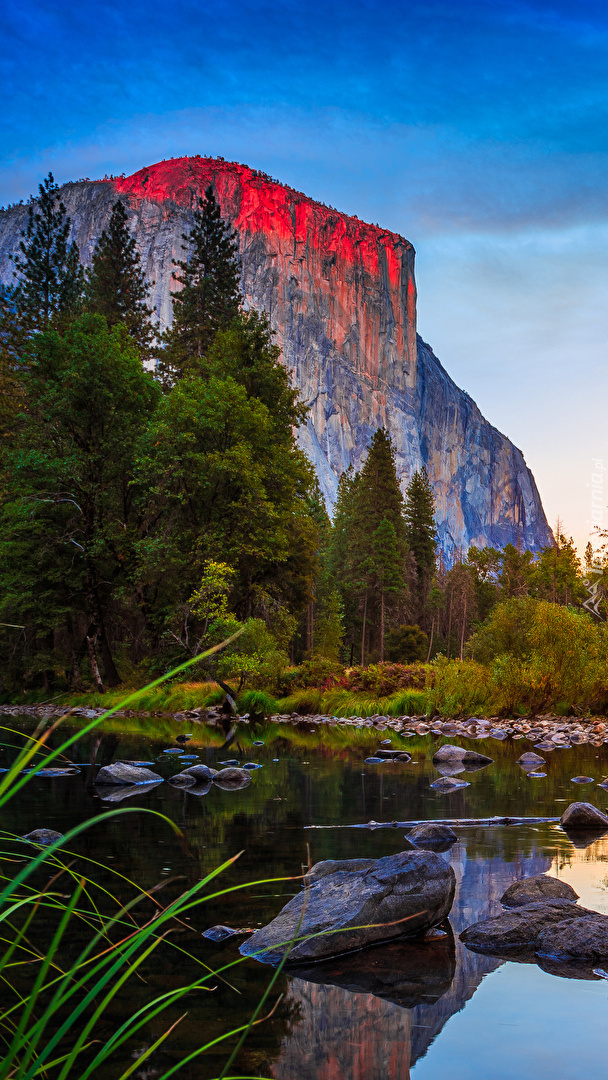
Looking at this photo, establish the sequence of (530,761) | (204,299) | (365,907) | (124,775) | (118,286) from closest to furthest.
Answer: (365,907) < (124,775) < (530,761) < (204,299) < (118,286)

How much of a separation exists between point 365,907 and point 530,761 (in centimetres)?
850

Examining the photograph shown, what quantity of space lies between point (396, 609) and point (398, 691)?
35314 millimetres

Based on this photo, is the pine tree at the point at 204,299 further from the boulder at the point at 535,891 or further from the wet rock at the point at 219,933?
the wet rock at the point at 219,933

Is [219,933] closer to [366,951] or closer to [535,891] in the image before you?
[366,951]

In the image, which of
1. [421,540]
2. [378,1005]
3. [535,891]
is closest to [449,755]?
[535,891]

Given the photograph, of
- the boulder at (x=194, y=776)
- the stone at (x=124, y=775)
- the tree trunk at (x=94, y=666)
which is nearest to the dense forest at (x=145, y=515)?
the tree trunk at (x=94, y=666)

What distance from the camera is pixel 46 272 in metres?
37.9

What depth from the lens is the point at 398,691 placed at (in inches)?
908

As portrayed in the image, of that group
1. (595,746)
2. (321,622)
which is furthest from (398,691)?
(321,622)

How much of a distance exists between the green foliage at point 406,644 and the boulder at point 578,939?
50.8m

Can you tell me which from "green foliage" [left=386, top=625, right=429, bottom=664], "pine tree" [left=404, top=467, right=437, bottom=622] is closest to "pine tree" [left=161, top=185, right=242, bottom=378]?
"green foliage" [left=386, top=625, right=429, bottom=664]

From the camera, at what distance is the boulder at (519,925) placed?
4.05 meters

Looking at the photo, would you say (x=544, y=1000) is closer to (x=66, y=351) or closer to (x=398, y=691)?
(x=398, y=691)

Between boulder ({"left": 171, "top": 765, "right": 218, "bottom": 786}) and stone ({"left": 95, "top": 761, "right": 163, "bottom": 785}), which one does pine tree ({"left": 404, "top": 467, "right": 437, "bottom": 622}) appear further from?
stone ({"left": 95, "top": 761, "right": 163, "bottom": 785})
